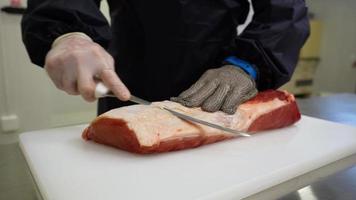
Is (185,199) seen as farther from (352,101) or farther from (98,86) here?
(352,101)

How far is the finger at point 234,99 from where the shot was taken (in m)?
0.82

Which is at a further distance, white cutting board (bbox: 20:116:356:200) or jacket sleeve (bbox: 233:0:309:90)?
jacket sleeve (bbox: 233:0:309:90)

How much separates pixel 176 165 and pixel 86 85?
0.22m

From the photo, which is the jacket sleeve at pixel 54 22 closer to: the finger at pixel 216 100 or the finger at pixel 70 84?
the finger at pixel 70 84

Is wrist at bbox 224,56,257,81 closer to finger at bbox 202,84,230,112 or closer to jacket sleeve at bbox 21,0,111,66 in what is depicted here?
finger at bbox 202,84,230,112

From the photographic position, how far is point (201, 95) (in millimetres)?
833

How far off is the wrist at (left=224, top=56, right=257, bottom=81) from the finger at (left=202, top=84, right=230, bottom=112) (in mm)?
104

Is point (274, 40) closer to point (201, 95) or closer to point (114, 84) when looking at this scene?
point (201, 95)

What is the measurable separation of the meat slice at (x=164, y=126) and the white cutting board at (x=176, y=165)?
0.02 m

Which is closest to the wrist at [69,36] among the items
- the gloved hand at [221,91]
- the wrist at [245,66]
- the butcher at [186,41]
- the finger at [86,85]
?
the butcher at [186,41]

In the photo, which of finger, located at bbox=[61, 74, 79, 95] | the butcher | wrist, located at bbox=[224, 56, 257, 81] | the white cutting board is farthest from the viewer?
wrist, located at bbox=[224, 56, 257, 81]

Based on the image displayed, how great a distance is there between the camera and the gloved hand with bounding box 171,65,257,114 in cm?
82

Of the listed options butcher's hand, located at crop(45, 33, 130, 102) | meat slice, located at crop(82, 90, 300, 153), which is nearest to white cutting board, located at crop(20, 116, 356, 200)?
meat slice, located at crop(82, 90, 300, 153)

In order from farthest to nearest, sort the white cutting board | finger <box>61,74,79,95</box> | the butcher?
the butcher, finger <box>61,74,79,95</box>, the white cutting board
